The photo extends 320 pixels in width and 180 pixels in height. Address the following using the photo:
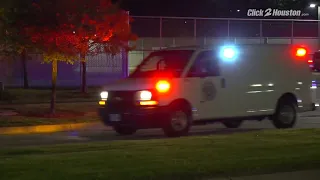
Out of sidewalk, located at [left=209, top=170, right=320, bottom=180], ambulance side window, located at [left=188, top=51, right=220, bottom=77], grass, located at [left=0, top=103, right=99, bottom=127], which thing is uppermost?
ambulance side window, located at [left=188, top=51, right=220, bottom=77]

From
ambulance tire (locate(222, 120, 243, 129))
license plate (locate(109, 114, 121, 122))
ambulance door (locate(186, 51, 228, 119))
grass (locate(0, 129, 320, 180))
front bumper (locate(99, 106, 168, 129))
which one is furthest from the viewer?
ambulance tire (locate(222, 120, 243, 129))

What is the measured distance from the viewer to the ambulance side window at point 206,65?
15.5m

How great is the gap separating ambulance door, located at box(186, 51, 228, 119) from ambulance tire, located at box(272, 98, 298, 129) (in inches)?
73.5

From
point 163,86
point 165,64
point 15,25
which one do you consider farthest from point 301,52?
point 15,25

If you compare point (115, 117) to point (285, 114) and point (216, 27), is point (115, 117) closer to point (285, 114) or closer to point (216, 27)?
point (285, 114)

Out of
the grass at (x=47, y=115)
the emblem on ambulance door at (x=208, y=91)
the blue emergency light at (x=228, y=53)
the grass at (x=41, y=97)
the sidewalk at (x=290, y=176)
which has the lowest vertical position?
the sidewalk at (x=290, y=176)

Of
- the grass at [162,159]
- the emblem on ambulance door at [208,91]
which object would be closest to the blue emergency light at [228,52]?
the emblem on ambulance door at [208,91]

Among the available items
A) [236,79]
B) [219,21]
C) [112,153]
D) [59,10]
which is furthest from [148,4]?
[112,153]

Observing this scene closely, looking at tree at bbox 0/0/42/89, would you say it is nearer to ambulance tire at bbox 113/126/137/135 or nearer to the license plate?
ambulance tire at bbox 113/126/137/135

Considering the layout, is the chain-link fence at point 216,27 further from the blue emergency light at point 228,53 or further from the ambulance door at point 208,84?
the ambulance door at point 208,84

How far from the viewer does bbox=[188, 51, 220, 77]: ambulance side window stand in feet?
50.8

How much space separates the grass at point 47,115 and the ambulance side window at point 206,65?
229 inches

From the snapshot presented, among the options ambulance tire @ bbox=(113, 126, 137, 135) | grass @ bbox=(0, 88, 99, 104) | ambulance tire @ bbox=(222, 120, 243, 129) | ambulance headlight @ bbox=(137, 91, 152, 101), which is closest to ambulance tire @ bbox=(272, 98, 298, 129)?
ambulance tire @ bbox=(222, 120, 243, 129)

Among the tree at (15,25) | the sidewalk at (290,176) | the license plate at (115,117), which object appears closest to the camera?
the sidewalk at (290,176)
